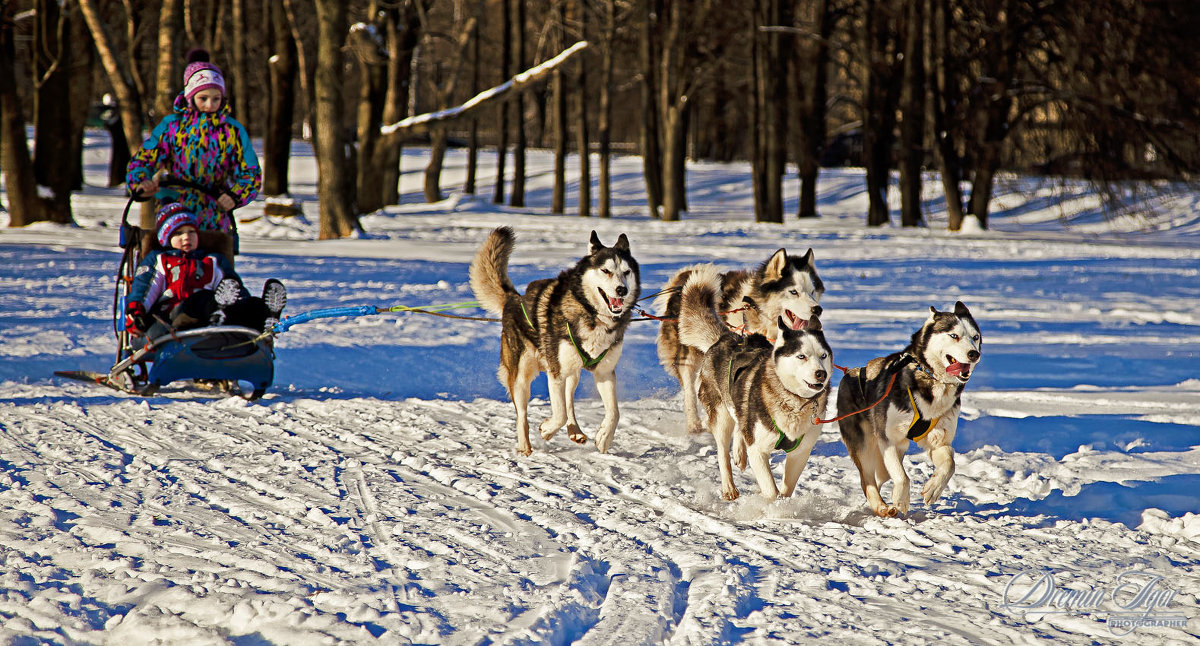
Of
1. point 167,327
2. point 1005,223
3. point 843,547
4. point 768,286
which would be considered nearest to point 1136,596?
point 843,547

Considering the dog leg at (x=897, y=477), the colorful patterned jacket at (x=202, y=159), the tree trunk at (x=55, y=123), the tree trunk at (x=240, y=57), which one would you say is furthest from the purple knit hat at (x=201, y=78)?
the tree trunk at (x=240, y=57)

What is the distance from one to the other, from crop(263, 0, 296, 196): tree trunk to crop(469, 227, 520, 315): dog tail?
49.7 ft

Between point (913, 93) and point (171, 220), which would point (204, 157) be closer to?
point (171, 220)

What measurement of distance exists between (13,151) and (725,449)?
1476 centimetres

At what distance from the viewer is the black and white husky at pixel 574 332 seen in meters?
5.62

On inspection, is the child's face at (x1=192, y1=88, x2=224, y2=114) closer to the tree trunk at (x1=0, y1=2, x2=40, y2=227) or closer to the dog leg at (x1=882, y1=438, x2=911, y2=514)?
the dog leg at (x1=882, y1=438, x2=911, y2=514)

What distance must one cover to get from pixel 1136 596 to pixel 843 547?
40.9 inches

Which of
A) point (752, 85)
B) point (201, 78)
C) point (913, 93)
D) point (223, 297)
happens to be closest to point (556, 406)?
point (223, 297)

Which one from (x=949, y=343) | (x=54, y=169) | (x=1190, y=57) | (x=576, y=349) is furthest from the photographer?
(x=1190, y=57)

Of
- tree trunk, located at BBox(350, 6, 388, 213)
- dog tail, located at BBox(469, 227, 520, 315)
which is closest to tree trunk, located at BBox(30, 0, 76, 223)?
tree trunk, located at BBox(350, 6, 388, 213)

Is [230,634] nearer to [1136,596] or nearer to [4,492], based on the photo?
[4,492]

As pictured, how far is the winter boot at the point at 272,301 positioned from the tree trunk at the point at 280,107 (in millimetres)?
14442

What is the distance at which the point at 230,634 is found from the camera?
305cm

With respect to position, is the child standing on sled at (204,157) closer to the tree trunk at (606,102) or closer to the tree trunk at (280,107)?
the tree trunk at (280,107)
